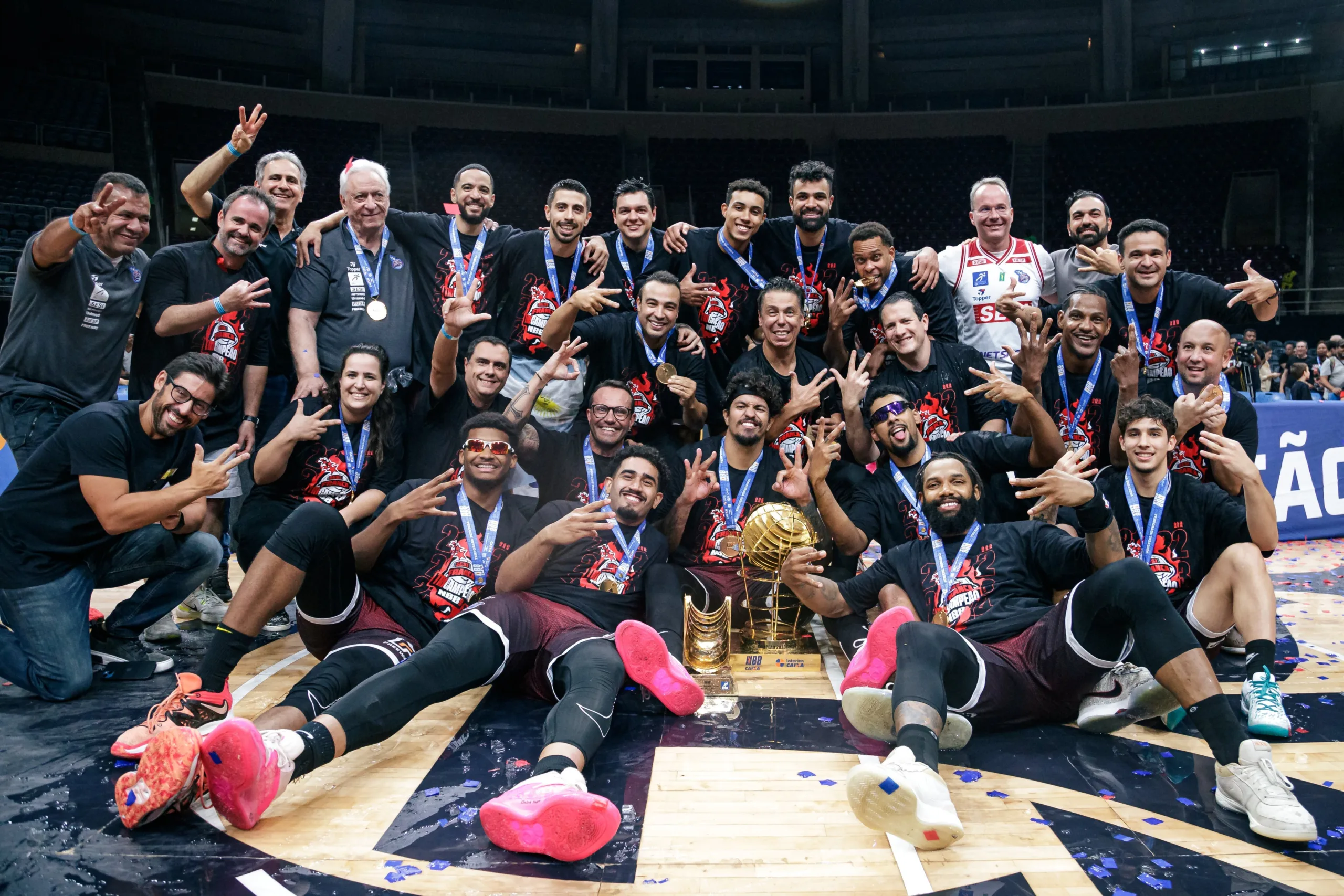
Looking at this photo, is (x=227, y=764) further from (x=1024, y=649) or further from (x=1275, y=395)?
(x=1275, y=395)

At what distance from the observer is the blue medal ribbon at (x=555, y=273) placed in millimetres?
4891

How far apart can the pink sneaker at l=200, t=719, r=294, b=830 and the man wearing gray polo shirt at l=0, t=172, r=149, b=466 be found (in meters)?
2.54

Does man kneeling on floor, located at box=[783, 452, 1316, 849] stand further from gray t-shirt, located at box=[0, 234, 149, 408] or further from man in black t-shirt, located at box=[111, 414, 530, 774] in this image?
gray t-shirt, located at box=[0, 234, 149, 408]

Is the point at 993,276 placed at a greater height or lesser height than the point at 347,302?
greater

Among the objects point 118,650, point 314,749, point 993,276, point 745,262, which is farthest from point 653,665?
point 993,276

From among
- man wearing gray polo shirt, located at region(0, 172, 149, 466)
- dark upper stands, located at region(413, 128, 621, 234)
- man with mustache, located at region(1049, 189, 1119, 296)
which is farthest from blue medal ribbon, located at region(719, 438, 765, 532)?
dark upper stands, located at region(413, 128, 621, 234)

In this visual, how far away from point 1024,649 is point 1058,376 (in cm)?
194

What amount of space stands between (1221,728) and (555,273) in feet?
12.2

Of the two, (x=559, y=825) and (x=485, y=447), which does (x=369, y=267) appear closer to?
(x=485, y=447)

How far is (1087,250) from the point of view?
5.02m

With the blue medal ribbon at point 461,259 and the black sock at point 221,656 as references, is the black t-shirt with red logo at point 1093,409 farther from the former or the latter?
the black sock at point 221,656

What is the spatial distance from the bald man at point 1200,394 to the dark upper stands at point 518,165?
1506 cm

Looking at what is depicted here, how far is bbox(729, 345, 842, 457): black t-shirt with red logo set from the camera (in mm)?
4582

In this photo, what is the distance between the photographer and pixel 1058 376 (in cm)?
455
